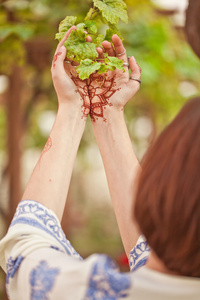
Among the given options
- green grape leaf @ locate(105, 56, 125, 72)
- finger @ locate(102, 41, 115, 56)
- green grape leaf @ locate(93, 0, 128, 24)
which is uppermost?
green grape leaf @ locate(93, 0, 128, 24)

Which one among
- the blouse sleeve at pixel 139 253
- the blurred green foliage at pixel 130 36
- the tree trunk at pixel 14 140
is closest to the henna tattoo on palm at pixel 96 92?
the blouse sleeve at pixel 139 253

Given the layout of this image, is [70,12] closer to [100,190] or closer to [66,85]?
[66,85]

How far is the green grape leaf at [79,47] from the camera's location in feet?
3.33

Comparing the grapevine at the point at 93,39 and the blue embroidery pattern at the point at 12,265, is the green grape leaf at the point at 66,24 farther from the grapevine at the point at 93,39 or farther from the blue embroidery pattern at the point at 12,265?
the blue embroidery pattern at the point at 12,265

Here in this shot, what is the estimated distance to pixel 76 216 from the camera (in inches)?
268

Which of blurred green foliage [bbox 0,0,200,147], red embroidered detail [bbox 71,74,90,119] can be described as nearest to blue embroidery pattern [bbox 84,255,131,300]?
red embroidered detail [bbox 71,74,90,119]

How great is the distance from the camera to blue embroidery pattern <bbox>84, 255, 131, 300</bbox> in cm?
62

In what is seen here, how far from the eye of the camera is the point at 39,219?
788 mm

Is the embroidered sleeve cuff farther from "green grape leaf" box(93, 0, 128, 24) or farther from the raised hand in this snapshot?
"green grape leaf" box(93, 0, 128, 24)

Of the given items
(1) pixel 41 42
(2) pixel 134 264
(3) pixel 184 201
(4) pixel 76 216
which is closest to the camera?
(3) pixel 184 201

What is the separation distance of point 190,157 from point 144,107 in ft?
16.1

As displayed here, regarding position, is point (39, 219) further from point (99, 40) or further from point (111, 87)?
point (99, 40)

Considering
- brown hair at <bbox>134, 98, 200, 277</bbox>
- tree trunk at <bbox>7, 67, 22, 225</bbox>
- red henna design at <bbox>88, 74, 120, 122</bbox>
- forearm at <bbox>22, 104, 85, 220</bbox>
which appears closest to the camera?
brown hair at <bbox>134, 98, 200, 277</bbox>

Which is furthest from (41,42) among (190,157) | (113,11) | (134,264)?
(190,157)
